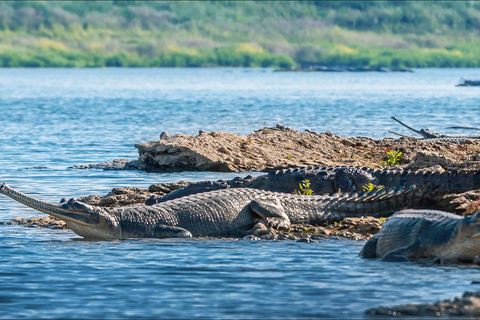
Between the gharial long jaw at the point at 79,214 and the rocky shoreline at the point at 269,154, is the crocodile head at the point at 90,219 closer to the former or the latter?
the gharial long jaw at the point at 79,214

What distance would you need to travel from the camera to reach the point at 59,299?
8562 millimetres

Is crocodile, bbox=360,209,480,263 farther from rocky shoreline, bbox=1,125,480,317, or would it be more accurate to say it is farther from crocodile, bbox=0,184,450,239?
rocky shoreline, bbox=1,125,480,317

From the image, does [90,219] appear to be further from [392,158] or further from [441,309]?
[392,158]

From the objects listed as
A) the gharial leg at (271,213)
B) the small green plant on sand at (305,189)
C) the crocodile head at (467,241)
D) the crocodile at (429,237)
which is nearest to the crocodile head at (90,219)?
the gharial leg at (271,213)

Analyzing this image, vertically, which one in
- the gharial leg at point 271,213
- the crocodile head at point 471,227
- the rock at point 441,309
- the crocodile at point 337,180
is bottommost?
the rock at point 441,309

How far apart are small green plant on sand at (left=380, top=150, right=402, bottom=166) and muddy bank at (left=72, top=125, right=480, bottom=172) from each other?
0.14 meters

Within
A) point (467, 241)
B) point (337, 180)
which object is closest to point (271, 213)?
point (337, 180)

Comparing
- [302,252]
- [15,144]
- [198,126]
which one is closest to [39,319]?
[302,252]

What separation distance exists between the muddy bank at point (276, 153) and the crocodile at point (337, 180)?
147 inches

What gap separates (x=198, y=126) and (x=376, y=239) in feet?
88.6

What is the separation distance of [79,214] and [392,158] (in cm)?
978

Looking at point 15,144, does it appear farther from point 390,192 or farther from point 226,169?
point 390,192

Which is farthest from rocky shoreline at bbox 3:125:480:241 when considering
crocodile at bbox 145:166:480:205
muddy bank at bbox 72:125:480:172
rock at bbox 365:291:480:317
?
rock at bbox 365:291:480:317

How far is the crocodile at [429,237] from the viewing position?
9000 mm
